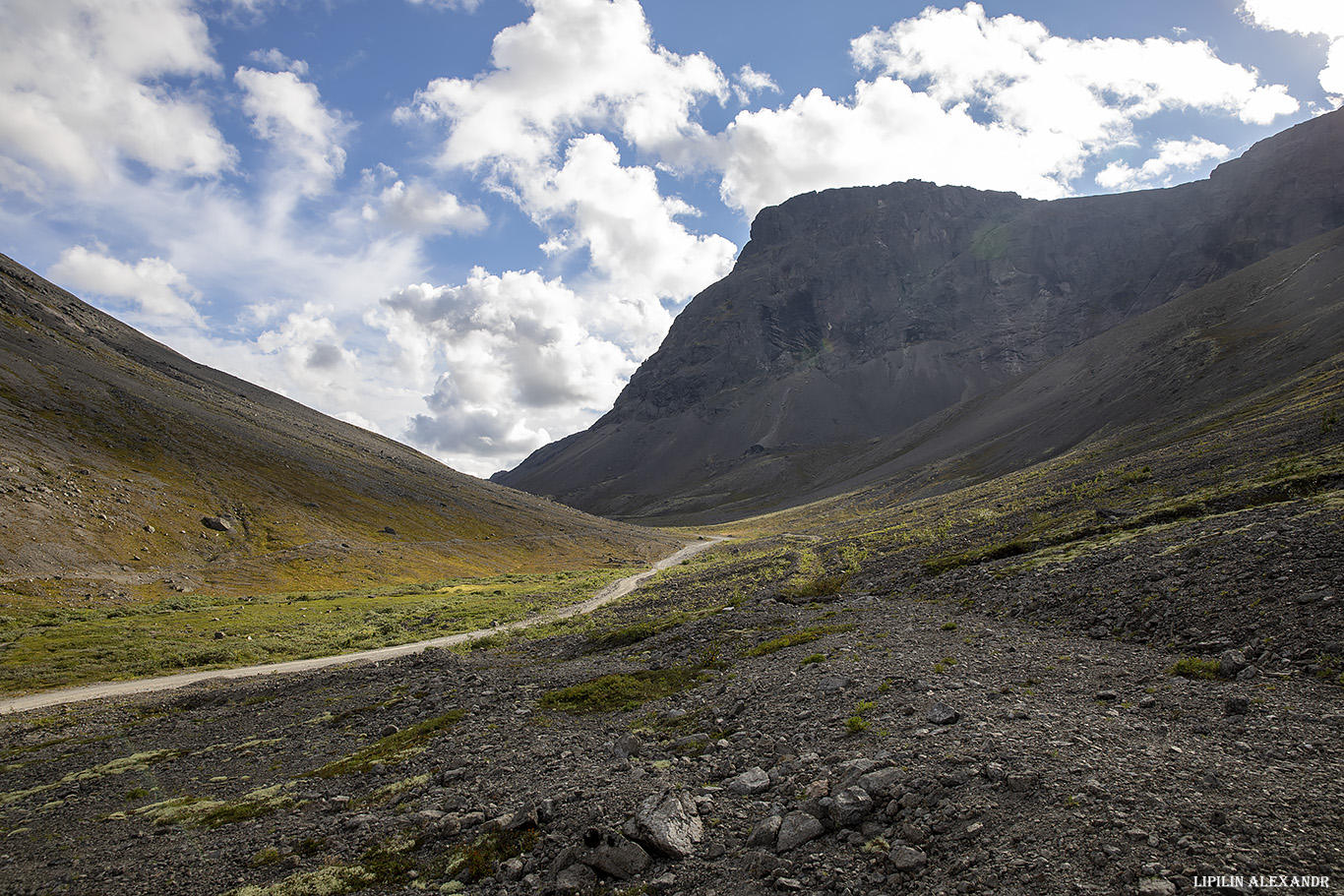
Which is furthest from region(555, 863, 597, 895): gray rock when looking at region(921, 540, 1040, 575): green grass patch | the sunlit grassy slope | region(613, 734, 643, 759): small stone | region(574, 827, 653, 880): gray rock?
the sunlit grassy slope

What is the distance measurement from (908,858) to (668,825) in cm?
439

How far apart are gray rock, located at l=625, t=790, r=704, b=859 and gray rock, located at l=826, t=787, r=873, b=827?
2.59 metres

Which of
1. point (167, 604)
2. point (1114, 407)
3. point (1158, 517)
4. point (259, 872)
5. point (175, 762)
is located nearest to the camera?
point (259, 872)

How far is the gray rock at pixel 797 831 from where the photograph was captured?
10.4 metres

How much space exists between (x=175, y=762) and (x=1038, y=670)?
28.7 metres

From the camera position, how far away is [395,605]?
200ft

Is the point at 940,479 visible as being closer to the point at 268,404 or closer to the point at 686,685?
the point at 686,685

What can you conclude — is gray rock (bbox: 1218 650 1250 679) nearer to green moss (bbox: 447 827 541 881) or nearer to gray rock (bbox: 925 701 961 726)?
gray rock (bbox: 925 701 961 726)

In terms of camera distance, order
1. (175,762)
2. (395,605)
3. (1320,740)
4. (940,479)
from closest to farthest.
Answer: (1320,740) < (175,762) < (395,605) < (940,479)

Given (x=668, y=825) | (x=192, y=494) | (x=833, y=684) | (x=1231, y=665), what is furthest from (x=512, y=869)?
(x=192, y=494)

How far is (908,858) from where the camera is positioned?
9156 millimetres

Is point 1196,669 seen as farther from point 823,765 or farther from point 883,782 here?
point 823,765

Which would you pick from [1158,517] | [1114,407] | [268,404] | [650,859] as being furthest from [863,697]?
[268,404]

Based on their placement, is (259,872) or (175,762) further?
→ (175,762)
